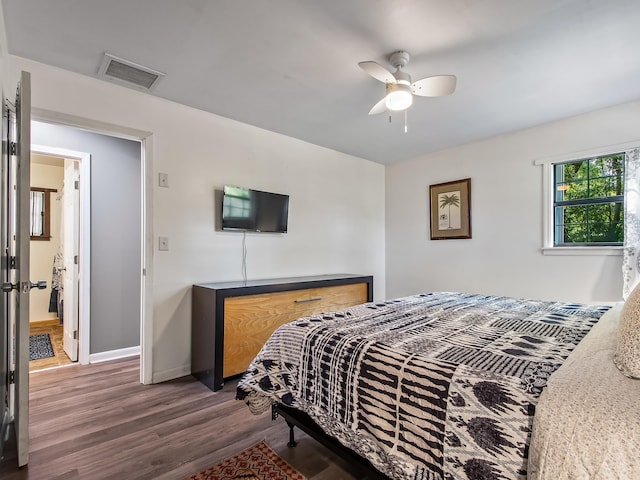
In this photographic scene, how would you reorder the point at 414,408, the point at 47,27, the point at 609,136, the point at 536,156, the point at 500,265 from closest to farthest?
1. the point at 414,408
2. the point at 47,27
3. the point at 609,136
4. the point at 536,156
5. the point at 500,265

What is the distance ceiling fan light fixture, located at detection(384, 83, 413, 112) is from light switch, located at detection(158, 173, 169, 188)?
75.8 inches

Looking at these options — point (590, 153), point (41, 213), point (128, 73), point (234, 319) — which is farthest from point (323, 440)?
point (41, 213)

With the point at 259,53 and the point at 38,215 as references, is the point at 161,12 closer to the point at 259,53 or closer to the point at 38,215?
the point at 259,53

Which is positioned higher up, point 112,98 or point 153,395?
point 112,98

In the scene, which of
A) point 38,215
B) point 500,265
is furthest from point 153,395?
point 38,215

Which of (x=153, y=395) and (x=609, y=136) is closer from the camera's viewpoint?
(x=153, y=395)

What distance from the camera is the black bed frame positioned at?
128 centimetres

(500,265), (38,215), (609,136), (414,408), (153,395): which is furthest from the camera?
(38,215)

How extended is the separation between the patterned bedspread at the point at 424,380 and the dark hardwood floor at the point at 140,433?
15.5 inches

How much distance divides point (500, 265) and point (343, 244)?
1.87m

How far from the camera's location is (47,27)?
189 cm

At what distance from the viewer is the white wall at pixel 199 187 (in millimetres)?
2521

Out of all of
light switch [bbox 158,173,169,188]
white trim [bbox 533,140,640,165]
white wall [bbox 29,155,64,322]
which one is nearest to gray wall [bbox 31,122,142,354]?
light switch [bbox 158,173,169,188]

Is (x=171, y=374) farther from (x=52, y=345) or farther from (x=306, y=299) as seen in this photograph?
(x=52, y=345)
